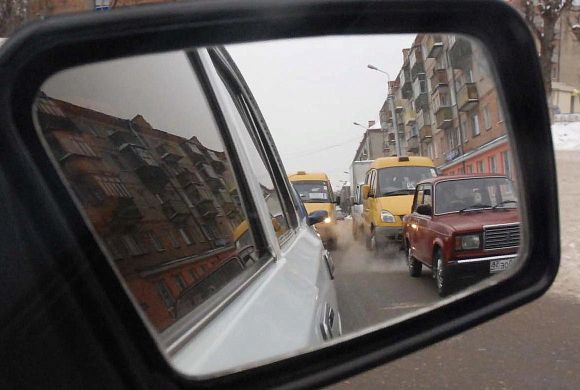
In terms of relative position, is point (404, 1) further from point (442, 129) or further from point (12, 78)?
point (12, 78)

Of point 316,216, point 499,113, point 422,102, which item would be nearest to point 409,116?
point 422,102

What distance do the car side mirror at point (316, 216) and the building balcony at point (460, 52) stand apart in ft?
6.24

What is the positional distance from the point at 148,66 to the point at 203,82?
22.4 inches

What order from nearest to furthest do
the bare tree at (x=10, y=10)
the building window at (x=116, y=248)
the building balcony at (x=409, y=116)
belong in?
the building window at (x=116, y=248) → the building balcony at (x=409, y=116) → the bare tree at (x=10, y=10)

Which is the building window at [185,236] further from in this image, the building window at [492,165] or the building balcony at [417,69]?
the building window at [492,165]

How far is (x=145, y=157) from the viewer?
141 cm

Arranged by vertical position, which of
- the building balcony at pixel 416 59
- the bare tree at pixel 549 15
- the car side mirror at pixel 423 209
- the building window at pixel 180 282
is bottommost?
the car side mirror at pixel 423 209

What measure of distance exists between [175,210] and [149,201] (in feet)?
0.40

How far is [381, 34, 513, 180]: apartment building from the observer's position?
1653 mm

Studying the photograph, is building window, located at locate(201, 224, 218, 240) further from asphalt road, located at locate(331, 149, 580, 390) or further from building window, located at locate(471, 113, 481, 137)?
building window, located at locate(471, 113, 481, 137)

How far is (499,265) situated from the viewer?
1.83m

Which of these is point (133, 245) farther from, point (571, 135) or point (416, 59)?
point (571, 135)

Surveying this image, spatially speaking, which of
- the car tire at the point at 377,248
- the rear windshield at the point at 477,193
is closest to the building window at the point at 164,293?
the car tire at the point at 377,248

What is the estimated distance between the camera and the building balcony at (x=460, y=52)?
1643mm
